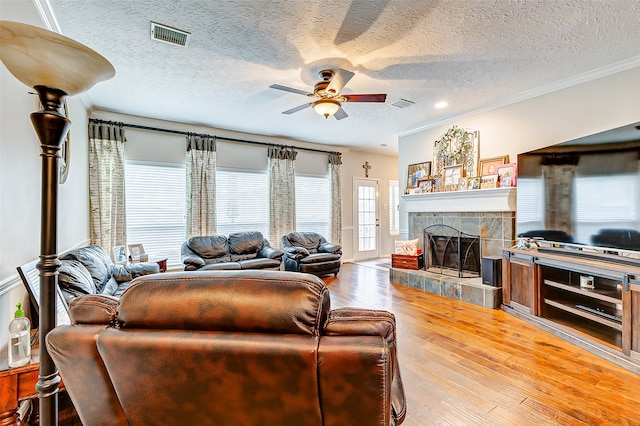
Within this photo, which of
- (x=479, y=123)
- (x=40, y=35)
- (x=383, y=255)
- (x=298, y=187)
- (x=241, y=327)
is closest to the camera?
(x=241, y=327)

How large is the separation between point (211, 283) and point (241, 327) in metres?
0.17

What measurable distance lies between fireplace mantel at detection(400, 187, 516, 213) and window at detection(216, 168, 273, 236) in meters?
2.77

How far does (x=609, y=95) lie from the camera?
3061mm

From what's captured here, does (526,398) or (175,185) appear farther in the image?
(175,185)

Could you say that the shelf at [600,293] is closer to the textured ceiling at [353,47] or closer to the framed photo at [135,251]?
the textured ceiling at [353,47]

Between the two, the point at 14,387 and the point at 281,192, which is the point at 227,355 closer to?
the point at 14,387

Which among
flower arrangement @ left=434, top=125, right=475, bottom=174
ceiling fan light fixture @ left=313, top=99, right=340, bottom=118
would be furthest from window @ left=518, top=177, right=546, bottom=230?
ceiling fan light fixture @ left=313, top=99, right=340, bottom=118

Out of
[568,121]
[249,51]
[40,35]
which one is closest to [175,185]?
[249,51]

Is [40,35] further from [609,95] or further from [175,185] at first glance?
[609,95]

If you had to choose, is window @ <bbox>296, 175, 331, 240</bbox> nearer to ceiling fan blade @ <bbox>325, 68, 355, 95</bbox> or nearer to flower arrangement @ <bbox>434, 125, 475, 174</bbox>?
flower arrangement @ <bbox>434, 125, 475, 174</bbox>

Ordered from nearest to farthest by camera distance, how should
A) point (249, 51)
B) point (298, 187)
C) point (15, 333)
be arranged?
point (15, 333), point (249, 51), point (298, 187)

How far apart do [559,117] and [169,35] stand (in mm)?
4315

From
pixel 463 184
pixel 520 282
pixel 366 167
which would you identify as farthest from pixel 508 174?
pixel 366 167

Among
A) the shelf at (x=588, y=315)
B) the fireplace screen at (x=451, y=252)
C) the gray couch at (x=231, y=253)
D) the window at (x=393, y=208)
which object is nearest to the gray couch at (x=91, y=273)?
the gray couch at (x=231, y=253)
